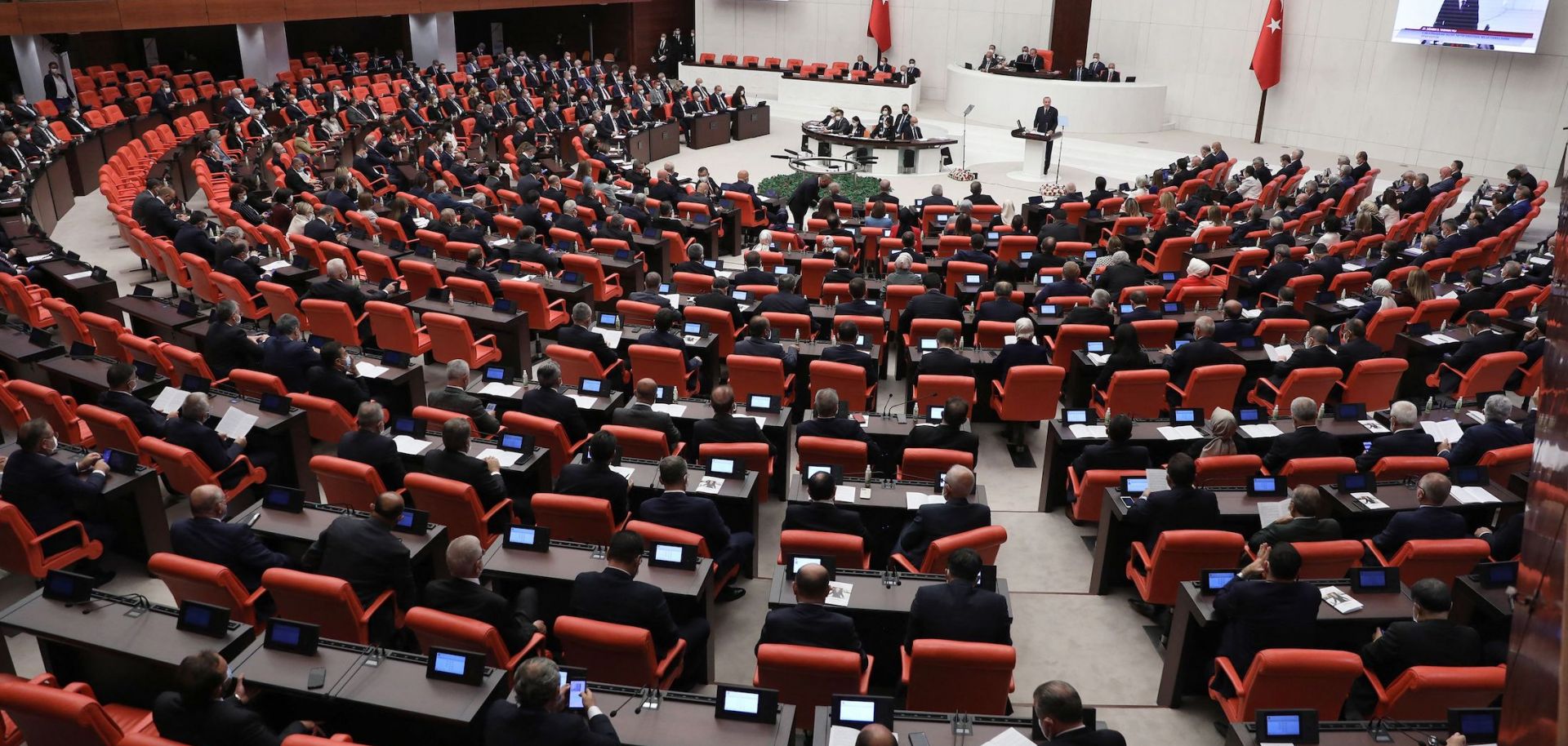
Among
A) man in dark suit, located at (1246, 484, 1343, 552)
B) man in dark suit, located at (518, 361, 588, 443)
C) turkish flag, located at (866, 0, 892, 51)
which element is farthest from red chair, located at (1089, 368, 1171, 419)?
turkish flag, located at (866, 0, 892, 51)

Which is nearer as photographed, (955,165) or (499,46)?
(955,165)

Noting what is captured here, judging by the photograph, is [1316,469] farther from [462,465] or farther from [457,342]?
[457,342]

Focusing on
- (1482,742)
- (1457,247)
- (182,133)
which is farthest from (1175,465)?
(182,133)

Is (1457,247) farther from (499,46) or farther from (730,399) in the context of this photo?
(499,46)

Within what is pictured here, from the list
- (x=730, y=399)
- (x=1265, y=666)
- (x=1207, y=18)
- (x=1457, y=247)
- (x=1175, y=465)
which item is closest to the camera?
(x=1265, y=666)

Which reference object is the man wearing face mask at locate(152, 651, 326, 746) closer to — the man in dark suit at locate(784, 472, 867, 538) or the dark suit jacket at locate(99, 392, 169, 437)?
the man in dark suit at locate(784, 472, 867, 538)

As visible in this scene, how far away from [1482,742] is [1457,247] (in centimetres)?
1169

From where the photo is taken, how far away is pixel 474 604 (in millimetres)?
→ 5398

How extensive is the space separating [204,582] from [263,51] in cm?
2466

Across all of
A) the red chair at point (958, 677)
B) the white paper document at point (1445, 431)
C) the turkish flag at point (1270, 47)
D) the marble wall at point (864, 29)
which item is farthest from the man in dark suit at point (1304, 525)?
the marble wall at point (864, 29)

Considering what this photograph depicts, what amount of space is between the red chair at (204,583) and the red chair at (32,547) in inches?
53.8

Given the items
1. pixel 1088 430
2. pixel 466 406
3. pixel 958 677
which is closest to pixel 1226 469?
pixel 1088 430

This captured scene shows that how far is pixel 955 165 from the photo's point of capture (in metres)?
23.9

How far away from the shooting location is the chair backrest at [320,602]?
5.41 meters
